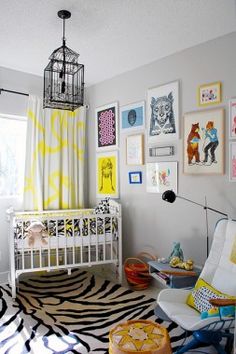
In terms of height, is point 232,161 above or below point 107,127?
below

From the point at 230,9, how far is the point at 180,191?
1.57 m

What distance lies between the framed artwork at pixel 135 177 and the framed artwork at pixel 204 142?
0.62 meters

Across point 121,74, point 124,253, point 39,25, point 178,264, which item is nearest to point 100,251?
point 124,253

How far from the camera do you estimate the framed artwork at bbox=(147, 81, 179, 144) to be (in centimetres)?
299

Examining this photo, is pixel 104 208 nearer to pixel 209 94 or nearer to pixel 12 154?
pixel 12 154

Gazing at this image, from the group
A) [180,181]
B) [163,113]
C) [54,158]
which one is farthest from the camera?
[54,158]

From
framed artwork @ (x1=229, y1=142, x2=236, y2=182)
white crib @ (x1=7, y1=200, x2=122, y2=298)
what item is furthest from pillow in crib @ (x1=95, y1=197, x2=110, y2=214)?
framed artwork @ (x1=229, y1=142, x2=236, y2=182)

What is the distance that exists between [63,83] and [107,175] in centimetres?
172

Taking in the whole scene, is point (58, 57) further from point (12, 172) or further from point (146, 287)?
point (146, 287)

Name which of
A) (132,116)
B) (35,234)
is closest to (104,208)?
(35,234)

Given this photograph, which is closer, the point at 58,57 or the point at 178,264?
the point at 58,57

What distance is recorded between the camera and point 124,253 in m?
3.63

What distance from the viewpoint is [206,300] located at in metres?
2.01

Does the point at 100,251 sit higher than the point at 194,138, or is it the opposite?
the point at 194,138
